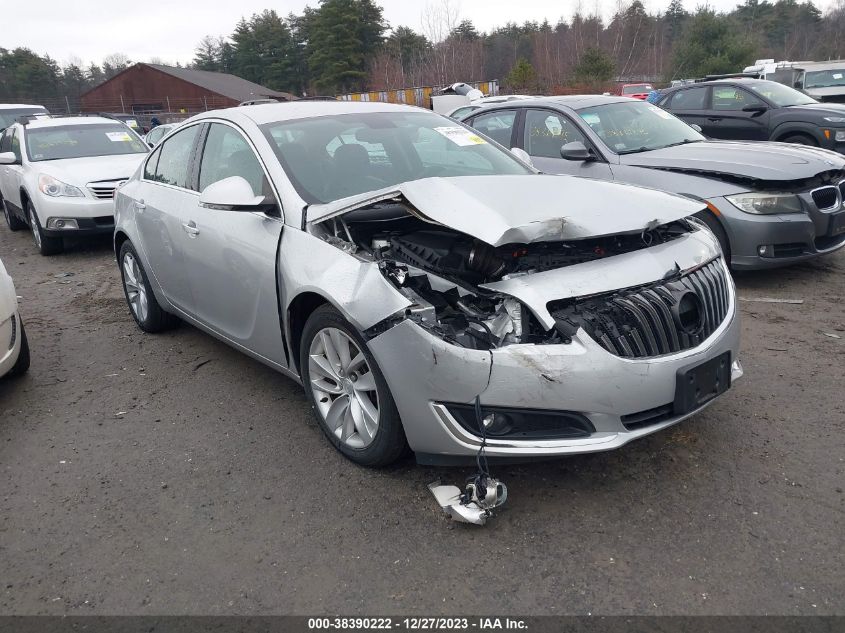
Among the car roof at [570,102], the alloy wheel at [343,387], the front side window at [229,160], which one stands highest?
the car roof at [570,102]

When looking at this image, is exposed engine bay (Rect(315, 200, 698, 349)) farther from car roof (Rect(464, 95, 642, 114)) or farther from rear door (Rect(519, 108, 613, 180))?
car roof (Rect(464, 95, 642, 114))

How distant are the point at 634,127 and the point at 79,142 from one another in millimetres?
7589

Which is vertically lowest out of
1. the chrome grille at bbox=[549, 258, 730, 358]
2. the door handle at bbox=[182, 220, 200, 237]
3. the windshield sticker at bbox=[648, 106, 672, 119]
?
the chrome grille at bbox=[549, 258, 730, 358]

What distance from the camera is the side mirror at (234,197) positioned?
11.2ft

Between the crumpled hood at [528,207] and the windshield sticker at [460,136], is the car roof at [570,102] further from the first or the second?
the crumpled hood at [528,207]

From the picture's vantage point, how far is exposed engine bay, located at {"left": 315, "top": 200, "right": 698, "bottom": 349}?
2684mm

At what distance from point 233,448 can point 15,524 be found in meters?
1.00

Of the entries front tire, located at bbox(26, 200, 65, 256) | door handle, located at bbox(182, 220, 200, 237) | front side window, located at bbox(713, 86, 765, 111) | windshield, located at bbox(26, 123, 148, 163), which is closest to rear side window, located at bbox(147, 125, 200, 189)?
door handle, located at bbox(182, 220, 200, 237)

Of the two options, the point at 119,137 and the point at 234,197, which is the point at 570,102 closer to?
the point at 234,197

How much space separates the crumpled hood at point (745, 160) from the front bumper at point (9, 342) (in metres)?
5.09

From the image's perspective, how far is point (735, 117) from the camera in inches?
396

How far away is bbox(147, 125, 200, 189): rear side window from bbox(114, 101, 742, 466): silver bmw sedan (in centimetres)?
55

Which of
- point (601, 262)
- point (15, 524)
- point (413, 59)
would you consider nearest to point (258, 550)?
point (15, 524)

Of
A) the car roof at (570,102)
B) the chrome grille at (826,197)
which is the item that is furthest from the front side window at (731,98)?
the chrome grille at (826,197)
